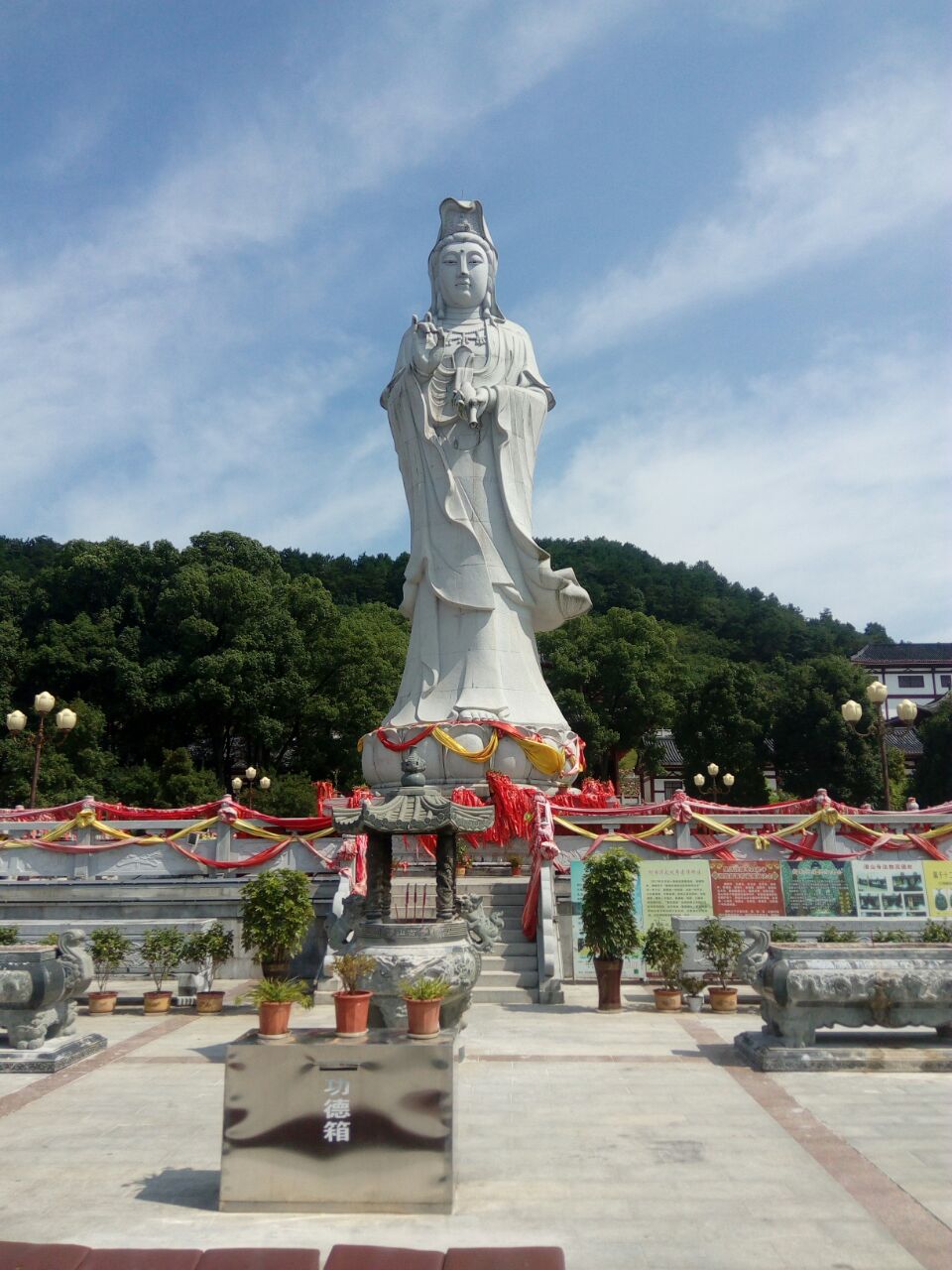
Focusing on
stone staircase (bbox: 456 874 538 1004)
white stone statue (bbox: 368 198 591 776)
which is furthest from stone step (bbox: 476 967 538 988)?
white stone statue (bbox: 368 198 591 776)

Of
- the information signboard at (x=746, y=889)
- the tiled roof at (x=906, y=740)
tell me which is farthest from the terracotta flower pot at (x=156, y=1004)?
the tiled roof at (x=906, y=740)

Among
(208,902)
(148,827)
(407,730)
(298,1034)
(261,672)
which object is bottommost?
(298,1034)

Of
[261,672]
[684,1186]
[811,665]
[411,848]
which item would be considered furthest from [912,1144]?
[811,665]

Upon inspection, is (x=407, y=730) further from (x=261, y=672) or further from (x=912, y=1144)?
(x=261, y=672)

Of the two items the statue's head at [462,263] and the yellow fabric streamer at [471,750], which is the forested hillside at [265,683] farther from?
the statue's head at [462,263]

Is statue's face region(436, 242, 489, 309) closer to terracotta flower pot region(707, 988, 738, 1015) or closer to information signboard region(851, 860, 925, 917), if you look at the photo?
information signboard region(851, 860, 925, 917)

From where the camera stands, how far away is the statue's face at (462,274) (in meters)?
22.3

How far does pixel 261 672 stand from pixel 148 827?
765 inches

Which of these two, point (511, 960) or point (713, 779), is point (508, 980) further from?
point (713, 779)

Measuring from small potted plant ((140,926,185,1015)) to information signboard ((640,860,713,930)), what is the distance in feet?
18.1

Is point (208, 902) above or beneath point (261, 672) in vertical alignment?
beneath

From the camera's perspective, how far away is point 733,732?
4000cm

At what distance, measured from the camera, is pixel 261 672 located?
36.7 m

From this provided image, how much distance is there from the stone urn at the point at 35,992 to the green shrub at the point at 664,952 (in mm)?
5684
